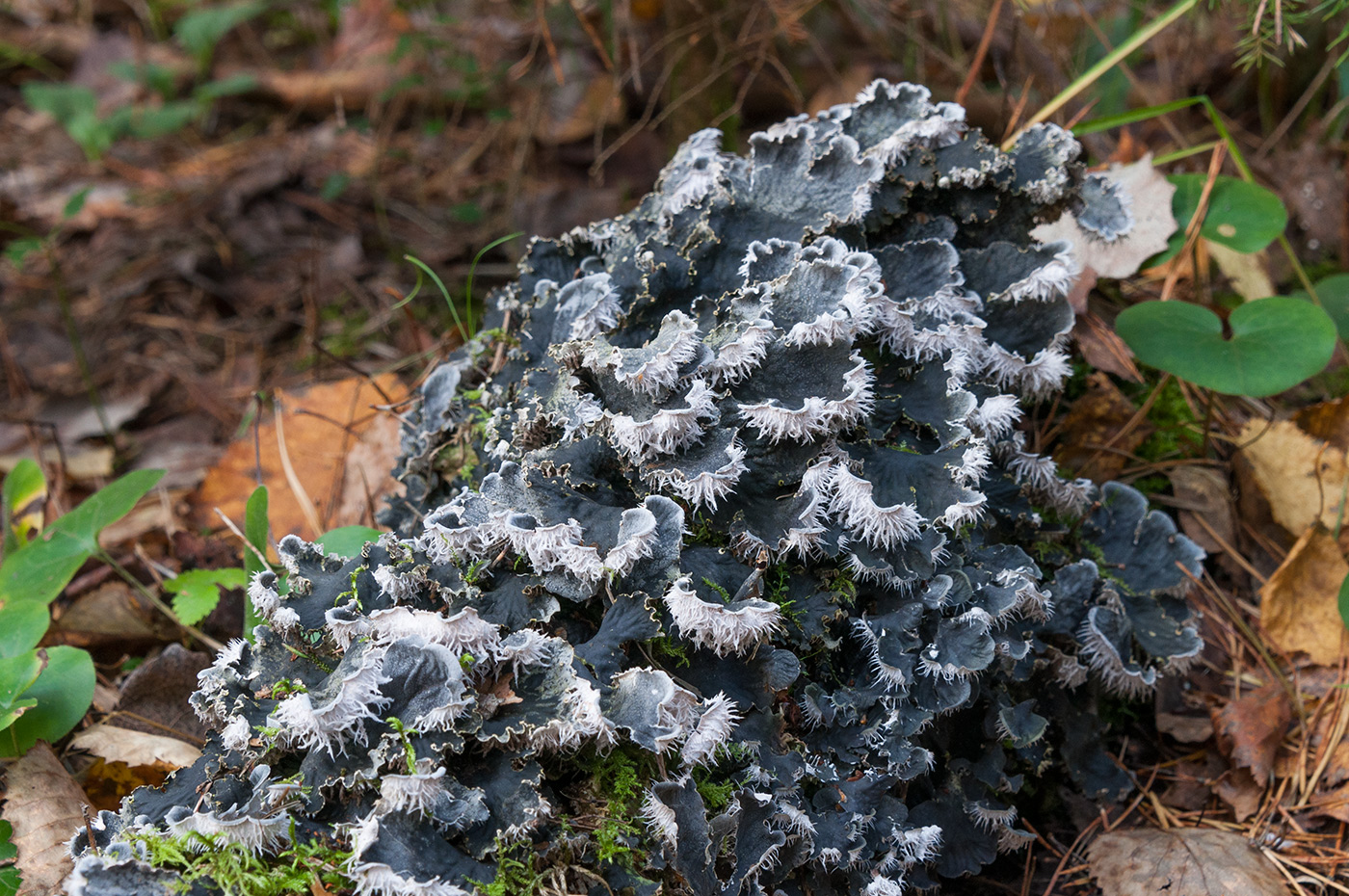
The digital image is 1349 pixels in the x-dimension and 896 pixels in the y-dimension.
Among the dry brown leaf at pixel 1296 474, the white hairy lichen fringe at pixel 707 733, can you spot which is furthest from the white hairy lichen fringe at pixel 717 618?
the dry brown leaf at pixel 1296 474

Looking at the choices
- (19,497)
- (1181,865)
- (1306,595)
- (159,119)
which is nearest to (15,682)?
(19,497)

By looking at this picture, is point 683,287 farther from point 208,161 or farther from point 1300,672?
point 208,161

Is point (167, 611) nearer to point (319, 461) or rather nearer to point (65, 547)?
point (65, 547)

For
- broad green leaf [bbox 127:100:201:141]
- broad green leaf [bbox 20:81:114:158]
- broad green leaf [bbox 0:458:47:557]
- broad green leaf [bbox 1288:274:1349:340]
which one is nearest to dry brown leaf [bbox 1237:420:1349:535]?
broad green leaf [bbox 1288:274:1349:340]

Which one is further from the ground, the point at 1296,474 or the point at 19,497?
the point at 19,497

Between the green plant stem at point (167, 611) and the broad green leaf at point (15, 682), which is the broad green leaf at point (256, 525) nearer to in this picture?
the green plant stem at point (167, 611)

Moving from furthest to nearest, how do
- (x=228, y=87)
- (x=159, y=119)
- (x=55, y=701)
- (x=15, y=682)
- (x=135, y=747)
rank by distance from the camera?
1. (x=228, y=87)
2. (x=159, y=119)
3. (x=135, y=747)
4. (x=55, y=701)
5. (x=15, y=682)

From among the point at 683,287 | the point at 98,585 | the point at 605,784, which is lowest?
the point at 98,585

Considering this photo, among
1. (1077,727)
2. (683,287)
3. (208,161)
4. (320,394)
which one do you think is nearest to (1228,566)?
(1077,727)
